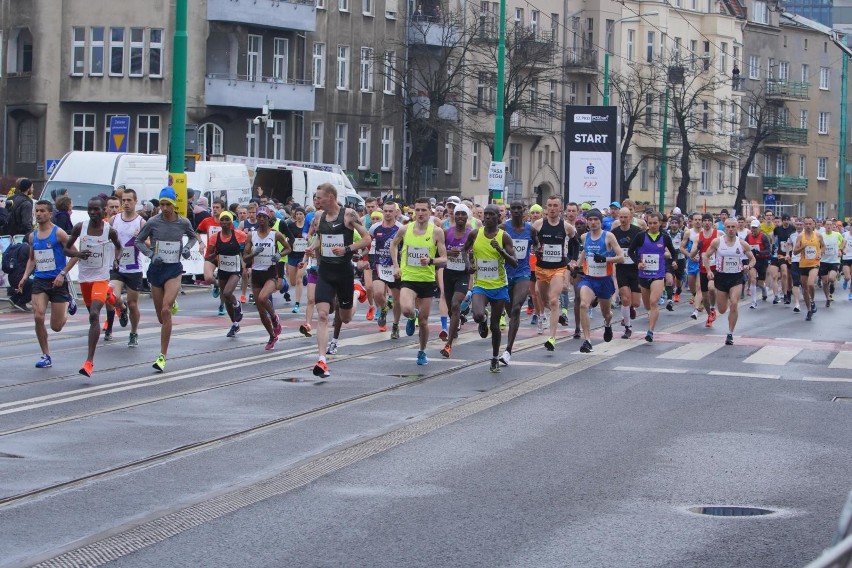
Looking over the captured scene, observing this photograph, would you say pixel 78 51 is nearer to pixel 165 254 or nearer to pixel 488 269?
pixel 165 254

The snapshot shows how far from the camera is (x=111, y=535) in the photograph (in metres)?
7.73

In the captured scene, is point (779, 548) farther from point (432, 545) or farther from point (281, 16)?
point (281, 16)

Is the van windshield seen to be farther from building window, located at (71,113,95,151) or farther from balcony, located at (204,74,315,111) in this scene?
balcony, located at (204,74,315,111)

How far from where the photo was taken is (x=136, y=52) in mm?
53656

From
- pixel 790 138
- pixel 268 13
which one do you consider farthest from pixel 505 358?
pixel 790 138

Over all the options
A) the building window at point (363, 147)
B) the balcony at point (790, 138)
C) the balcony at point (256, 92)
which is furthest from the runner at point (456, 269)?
the balcony at point (790, 138)

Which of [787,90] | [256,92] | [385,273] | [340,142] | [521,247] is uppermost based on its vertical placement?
[787,90]

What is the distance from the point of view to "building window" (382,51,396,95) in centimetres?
6183

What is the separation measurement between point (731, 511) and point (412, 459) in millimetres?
2360

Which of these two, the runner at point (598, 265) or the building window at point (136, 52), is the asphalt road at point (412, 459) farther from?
the building window at point (136, 52)

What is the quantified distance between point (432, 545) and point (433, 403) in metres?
5.74

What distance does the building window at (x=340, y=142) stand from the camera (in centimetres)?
6156

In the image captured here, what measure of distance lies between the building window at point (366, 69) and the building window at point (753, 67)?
Result: 34.4 m

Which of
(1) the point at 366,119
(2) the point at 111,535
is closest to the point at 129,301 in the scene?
(2) the point at 111,535
